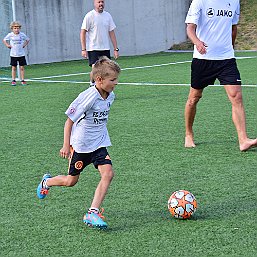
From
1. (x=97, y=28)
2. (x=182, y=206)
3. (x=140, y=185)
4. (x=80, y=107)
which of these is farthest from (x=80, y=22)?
(x=182, y=206)

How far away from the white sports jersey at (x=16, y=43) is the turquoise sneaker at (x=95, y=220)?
41.3 ft

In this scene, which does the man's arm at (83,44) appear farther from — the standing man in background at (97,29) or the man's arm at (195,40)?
the man's arm at (195,40)

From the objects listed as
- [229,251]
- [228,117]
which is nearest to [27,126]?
[228,117]

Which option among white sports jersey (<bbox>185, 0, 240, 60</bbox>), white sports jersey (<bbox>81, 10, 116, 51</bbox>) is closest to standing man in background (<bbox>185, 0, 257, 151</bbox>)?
white sports jersey (<bbox>185, 0, 240, 60</bbox>)

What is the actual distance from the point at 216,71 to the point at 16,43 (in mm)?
10066

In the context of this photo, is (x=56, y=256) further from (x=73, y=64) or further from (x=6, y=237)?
(x=73, y=64)

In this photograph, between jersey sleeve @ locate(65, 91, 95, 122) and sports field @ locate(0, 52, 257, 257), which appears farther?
jersey sleeve @ locate(65, 91, 95, 122)

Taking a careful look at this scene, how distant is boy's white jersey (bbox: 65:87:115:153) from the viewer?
5273mm

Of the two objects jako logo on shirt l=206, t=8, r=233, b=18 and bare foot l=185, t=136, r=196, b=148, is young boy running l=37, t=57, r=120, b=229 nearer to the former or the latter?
bare foot l=185, t=136, r=196, b=148

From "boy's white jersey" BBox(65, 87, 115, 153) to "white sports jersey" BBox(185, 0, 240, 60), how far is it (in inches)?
111

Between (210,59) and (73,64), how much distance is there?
619 inches

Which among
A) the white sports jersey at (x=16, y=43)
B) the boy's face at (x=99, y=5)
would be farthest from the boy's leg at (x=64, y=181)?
the white sports jersey at (x=16, y=43)

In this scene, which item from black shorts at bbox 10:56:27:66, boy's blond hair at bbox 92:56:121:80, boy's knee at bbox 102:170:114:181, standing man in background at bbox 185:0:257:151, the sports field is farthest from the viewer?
black shorts at bbox 10:56:27:66

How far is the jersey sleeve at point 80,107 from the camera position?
525cm
